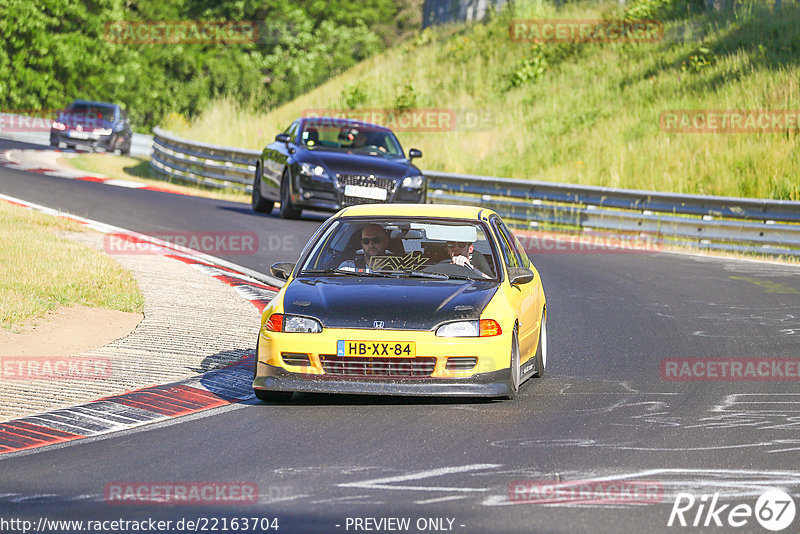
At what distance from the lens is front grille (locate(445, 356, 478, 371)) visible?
8.70m

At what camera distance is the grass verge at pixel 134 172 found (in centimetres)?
2883

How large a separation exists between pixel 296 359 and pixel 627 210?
603 inches

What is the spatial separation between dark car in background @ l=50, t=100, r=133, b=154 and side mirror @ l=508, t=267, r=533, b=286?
108 ft

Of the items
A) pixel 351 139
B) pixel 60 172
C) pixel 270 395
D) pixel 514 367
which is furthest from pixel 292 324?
pixel 60 172

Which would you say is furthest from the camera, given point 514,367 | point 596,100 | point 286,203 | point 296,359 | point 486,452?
point 596,100

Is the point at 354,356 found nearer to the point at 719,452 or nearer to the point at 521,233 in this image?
the point at 719,452

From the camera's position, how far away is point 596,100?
113 ft

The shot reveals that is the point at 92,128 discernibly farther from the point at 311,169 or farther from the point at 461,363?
the point at 461,363

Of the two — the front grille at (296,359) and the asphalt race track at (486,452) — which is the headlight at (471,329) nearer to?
the asphalt race track at (486,452)

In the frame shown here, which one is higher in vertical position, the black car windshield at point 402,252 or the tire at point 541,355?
the black car windshield at point 402,252

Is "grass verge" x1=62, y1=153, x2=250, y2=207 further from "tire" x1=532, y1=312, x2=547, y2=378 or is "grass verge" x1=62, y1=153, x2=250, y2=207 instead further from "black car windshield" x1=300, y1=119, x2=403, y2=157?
"tire" x1=532, y1=312, x2=547, y2=378

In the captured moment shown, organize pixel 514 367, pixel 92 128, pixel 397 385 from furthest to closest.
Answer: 1. pixel 92 128
2. pixel 514 367
3. pixel 397 385

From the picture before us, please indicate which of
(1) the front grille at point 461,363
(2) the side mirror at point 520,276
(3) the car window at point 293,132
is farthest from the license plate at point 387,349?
(3) the car window at point 293,132

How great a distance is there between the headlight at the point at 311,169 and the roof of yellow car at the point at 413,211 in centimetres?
1062
